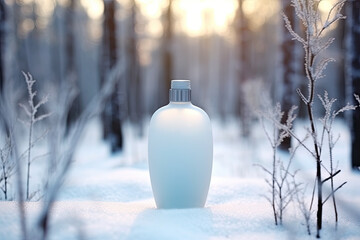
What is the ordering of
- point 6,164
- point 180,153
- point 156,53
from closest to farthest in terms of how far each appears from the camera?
point 180,153
point 6,164
point 156,53

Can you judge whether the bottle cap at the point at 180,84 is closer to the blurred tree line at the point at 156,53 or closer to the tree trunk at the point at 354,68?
the blurred tree line at the point at 156,53

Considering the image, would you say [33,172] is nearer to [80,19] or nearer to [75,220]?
[75,220]

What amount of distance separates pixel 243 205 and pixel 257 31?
53.3 feet

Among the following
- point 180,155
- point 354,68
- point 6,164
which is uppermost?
point 354,68

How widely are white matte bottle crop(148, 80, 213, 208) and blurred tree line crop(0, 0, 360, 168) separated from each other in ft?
3.47

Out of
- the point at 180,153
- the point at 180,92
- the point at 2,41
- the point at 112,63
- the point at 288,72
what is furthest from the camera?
the point at 112,63

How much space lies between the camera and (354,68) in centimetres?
424

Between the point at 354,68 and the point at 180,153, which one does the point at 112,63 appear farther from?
the point at 180,153

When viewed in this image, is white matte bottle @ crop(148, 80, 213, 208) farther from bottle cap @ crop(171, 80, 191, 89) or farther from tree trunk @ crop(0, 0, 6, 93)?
tree trunk @ crop(0, 0, 6, 93)

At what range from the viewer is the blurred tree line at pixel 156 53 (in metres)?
5.73

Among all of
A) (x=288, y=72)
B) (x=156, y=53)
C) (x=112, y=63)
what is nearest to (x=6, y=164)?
(x=112, y=63)

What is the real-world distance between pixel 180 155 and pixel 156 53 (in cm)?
1742

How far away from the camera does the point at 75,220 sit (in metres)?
1.69

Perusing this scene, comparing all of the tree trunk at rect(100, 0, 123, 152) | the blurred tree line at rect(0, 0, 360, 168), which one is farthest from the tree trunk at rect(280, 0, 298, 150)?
the tree trunk at rect(100, 0, 123, 152)
